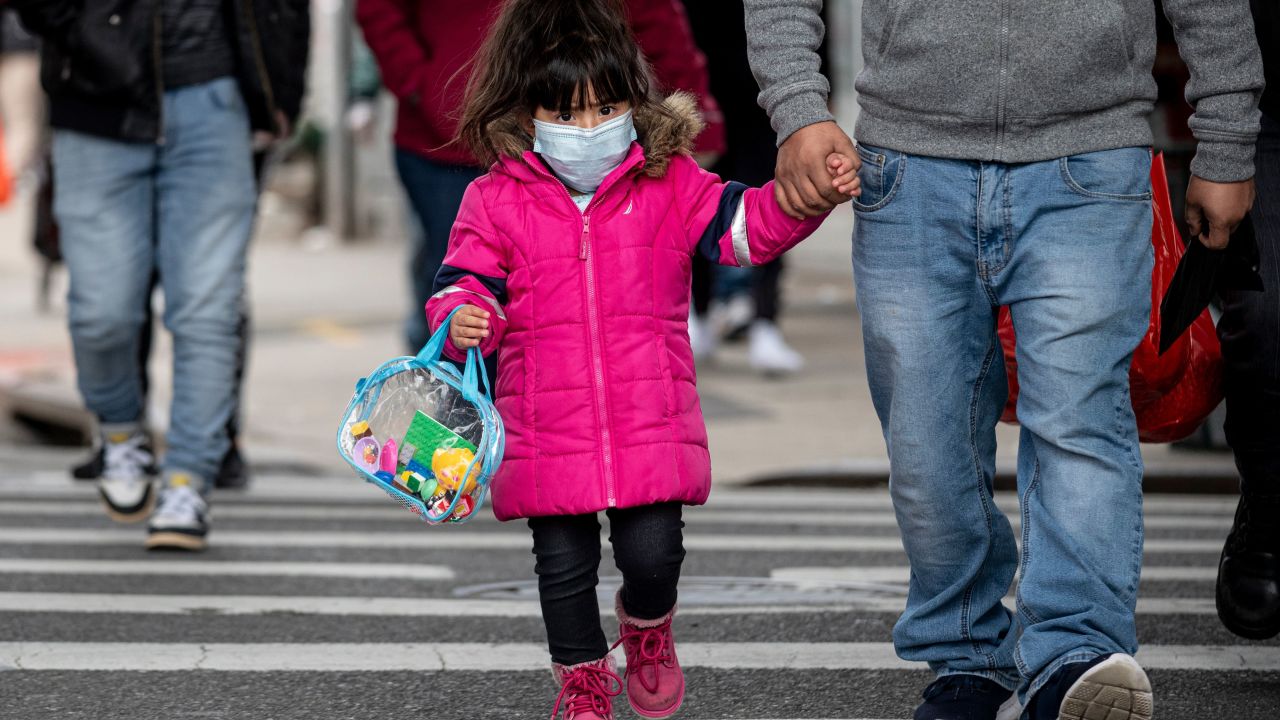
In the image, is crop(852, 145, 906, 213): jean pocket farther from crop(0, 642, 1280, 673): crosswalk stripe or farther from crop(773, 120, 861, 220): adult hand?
crop(0, 642, 1280, 673): crosswalk stripe

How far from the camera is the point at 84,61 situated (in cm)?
553

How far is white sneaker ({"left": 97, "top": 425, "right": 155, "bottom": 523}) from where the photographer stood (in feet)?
19.0

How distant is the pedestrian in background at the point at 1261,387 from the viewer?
3.84 metres

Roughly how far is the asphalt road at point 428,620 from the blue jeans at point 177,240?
0.51 metres

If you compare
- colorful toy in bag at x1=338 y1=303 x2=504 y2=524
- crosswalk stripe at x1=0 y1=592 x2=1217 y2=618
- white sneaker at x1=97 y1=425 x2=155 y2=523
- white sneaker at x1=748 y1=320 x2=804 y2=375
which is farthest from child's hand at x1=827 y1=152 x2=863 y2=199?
white sneaker at x1=748 y1=320 x2=804 y2=375

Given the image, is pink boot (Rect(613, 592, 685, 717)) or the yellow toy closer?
the yellow toy

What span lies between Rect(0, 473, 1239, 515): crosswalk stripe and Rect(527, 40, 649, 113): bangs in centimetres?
348

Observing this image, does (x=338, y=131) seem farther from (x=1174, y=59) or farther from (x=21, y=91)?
(x=1174, y=59)

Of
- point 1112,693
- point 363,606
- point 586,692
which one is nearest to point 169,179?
point 363,606

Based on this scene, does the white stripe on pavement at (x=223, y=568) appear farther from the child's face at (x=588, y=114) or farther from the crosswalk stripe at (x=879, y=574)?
the child's face at (x=588, y=114)

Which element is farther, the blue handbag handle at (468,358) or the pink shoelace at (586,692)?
the pink shoelace at (586,692)

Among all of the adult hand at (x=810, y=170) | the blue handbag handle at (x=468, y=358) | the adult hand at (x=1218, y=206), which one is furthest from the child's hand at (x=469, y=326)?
the adult hand at (x=1218, y=206)

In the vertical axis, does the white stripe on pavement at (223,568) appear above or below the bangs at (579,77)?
below

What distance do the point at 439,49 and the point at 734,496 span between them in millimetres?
2072
